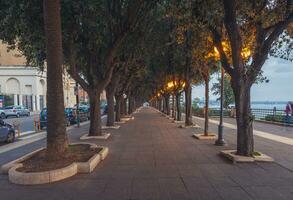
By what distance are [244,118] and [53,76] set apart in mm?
5614

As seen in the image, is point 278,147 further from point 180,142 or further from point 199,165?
point 199,165

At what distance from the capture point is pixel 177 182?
368 inches

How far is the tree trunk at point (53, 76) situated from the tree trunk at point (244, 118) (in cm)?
516

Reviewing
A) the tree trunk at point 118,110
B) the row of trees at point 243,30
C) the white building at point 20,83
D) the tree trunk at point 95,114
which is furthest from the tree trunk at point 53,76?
the white building at point 20,83

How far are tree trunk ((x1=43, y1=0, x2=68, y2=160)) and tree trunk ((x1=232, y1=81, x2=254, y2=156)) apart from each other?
5.16 meters

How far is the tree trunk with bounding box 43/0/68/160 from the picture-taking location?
11.1m

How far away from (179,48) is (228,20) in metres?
11.7

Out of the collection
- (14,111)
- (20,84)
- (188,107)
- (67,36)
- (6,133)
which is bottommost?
(6,133)

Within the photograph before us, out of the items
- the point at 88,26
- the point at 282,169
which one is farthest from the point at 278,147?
the point at 88,26

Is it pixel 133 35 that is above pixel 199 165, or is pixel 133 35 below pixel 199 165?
above

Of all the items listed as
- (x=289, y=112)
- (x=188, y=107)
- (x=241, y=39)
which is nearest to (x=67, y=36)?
(x=241, y=39)

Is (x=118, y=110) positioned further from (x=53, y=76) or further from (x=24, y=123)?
(x=53, y=76)

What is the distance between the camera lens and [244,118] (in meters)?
12.8

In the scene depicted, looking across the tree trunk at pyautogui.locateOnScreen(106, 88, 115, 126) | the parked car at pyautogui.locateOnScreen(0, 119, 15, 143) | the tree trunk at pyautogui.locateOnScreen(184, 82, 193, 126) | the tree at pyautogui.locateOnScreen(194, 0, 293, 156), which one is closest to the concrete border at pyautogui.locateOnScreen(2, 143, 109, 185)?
the tree at pyautogui.locateOnScreen(194, 0, 293, 156)
